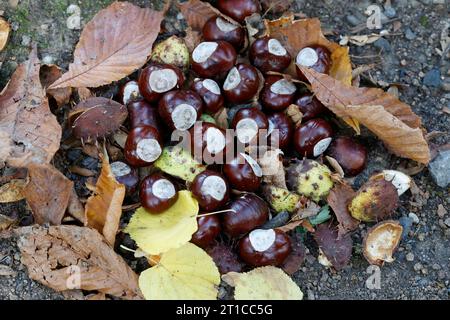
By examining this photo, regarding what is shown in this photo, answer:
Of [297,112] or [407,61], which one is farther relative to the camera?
[407,61]

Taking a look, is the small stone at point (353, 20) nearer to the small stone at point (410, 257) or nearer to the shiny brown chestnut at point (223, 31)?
the shiny brown chestnut at point (223, 31)

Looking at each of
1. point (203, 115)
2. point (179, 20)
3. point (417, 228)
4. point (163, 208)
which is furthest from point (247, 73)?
point (417, 228)

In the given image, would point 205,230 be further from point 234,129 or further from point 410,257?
point 410,257

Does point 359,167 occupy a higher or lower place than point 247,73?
lower

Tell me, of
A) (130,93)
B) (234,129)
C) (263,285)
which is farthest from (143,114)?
(263,285)

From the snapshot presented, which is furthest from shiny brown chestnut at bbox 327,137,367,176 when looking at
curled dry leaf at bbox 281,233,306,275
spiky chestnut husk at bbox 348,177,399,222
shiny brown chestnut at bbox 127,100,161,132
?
shiny brown chestnut at bbox 127,100,161,132

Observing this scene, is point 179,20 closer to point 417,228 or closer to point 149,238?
point 149,238

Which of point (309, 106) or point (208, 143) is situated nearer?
point (208, 143)
